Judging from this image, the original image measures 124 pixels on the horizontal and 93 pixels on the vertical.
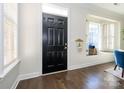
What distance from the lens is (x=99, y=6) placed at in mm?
5426

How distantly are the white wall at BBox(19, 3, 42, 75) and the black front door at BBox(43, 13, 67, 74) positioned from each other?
0.76 ft

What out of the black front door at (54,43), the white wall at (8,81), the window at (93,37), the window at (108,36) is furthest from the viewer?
the window at (108,36)

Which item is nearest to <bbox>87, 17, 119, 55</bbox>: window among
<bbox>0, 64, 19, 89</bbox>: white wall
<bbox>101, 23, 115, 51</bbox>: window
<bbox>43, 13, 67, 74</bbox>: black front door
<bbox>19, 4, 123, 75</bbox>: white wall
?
<bbox>101, 23, 115, 51</bbox>: window

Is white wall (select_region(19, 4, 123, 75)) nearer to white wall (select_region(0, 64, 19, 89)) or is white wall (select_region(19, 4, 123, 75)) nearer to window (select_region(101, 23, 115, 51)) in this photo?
white wall (select_region(0, 64, 19, 89))

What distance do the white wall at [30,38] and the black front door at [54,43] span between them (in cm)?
23

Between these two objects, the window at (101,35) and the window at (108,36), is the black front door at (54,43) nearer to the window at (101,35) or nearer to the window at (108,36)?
the window at (101,35)

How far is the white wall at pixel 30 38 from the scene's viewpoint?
3506 mm

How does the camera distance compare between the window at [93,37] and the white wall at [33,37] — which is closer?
the white wall at [33,37]

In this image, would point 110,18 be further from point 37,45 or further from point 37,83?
point 37,83

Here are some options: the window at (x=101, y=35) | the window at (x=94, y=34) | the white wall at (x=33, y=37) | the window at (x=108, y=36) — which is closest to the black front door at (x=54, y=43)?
the white wall at (x=33, y=37)

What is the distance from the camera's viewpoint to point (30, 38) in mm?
3639

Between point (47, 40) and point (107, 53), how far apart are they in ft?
12.1

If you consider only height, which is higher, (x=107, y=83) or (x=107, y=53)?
(x=107, y=53)

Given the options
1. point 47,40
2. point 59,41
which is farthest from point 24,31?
point 59,41
